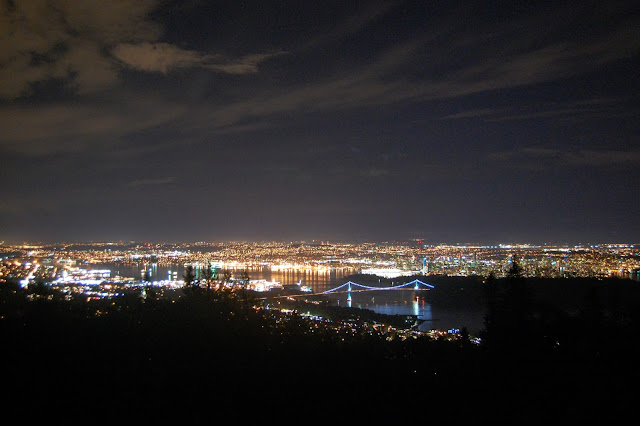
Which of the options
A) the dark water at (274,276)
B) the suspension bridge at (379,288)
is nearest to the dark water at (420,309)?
the suspension bridge at (379,288)

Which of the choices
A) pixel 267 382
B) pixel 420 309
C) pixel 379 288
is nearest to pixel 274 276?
pixel 379 288

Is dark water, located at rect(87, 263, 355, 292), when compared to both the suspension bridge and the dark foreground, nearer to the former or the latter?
the suspension bridge

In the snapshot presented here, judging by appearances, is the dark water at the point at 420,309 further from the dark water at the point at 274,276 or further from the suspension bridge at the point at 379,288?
the dark water at the point at 274,276

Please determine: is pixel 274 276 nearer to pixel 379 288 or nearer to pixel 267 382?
pixel 379 288

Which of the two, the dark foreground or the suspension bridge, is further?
the suspension bridge

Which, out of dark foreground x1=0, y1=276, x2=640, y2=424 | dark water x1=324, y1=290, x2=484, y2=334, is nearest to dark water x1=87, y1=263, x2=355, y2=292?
dark water x1=324, y1=290, x2=484, y2=334

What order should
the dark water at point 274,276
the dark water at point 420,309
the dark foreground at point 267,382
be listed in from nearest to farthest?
the dark foreground at point 267,382 → the dark water at point 420,309 → the dark water at point 274,276

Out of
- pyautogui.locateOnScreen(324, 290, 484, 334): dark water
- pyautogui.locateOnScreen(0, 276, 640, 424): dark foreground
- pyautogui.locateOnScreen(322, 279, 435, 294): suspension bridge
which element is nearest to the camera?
pyautogui.locateOnScreen(0, 276, 640, 424): dark foreground

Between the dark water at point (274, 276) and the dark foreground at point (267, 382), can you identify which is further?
the dark water at point (274, 276)
